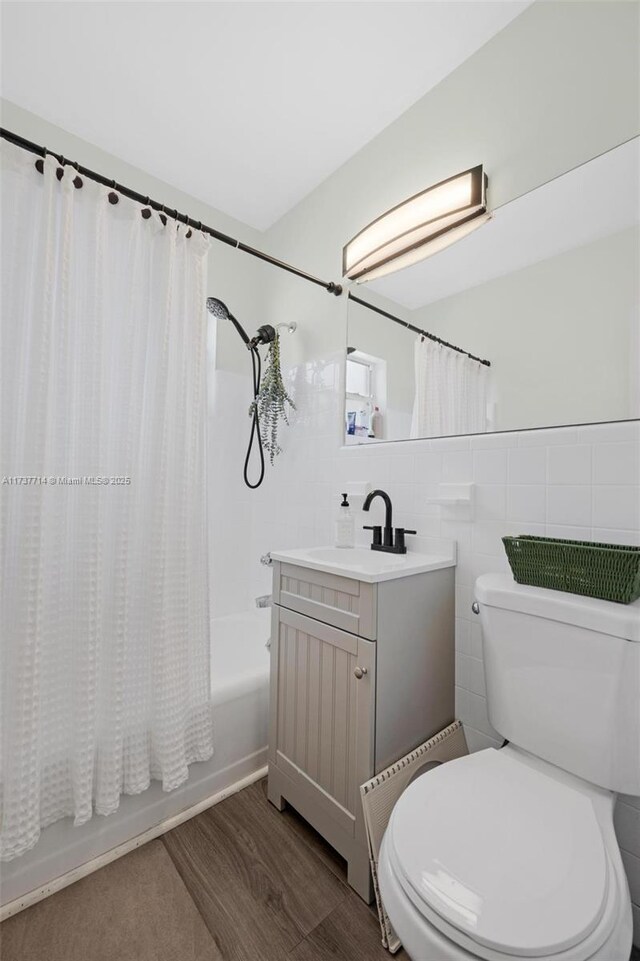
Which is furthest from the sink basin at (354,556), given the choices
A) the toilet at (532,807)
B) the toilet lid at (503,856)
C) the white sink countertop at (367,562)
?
the toilet lid at (503,856)

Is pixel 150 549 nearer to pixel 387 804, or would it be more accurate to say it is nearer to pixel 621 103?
pixel 387 804

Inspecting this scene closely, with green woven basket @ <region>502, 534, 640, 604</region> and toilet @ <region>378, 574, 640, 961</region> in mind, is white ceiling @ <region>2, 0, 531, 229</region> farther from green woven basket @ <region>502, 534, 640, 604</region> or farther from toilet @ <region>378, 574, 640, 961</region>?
toilet @ <region>378, 574, 640, 961</region>

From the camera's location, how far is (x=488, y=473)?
4.43 feet

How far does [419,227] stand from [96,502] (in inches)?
60.8

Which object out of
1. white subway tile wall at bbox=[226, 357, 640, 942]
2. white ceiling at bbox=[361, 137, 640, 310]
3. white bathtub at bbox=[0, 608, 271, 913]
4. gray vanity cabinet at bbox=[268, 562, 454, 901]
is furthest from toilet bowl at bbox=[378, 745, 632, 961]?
white ceiling at bbox=[361, 137, 640, 310]

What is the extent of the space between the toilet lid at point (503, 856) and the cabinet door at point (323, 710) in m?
0.27

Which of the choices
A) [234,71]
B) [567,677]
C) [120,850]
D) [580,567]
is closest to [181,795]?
[120,850]

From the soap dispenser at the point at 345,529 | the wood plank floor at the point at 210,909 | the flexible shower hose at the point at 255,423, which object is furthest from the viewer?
the flexible shower hose at the point at 255,423

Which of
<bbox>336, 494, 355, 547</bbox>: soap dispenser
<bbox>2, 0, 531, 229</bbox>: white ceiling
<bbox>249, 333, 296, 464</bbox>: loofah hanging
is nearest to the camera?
<bbox>2, 0, 531, 229</bbox>: white ceiling

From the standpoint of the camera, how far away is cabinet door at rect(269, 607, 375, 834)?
1133mm

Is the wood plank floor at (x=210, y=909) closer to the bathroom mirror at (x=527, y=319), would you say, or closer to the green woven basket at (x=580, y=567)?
the green woven basket at (x=580, y=567)

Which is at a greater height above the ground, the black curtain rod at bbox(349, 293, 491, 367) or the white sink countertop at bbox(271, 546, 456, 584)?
the black curtain rod at bbox(349, 293, 491, 367)

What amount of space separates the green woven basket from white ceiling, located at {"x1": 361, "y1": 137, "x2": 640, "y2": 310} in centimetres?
90

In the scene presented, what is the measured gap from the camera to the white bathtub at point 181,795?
111 cm
